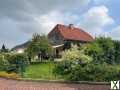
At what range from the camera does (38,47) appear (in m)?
49.3

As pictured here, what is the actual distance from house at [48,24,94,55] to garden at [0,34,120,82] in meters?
7.32

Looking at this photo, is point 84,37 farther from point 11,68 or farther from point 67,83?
point 67,83

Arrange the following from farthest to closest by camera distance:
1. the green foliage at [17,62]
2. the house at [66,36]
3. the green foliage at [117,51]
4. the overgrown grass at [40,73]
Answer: the house at [66,36], the green foliage at [117,51], the green foliage at [17,62], the overgrown grass at [40,73]

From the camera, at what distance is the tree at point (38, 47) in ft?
160

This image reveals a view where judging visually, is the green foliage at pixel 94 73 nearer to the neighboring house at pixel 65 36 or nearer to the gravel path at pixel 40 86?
the gravel path at pixel 40 86

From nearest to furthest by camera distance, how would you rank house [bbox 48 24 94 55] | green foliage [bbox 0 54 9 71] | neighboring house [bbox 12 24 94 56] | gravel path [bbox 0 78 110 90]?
gravel path [bbox 0 78 110 90], green foliage [bbox 0 54 9 71], neighboring house [bbox 12 24 94 56], house [bbox 48 24 94 55]

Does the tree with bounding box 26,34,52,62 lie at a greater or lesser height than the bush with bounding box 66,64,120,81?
greater

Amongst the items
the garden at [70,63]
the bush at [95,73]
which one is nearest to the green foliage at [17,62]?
the garden at [70,63]

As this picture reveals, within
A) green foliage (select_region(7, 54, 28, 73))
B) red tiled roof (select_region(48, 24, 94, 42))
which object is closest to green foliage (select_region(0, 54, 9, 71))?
green foliage (select_region(7, 54, 28, 73))

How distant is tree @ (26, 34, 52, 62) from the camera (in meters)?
48.8

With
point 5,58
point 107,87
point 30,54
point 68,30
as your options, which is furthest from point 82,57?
point 68,30

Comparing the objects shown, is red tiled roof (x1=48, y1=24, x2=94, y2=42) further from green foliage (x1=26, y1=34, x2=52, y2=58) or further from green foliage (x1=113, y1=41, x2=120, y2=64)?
green foliage (x1=113, y1=41, x2=120, y2=64)

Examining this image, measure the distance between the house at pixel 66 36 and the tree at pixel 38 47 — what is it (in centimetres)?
585

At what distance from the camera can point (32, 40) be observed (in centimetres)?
5022
